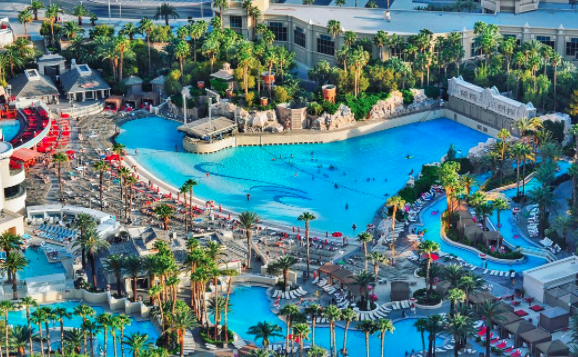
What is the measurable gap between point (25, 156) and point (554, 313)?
6567cm

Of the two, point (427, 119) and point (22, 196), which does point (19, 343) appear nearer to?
point (22, 196)

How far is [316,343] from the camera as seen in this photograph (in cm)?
11606

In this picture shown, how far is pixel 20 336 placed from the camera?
10869 cm

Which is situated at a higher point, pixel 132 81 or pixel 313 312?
pixel 132 81

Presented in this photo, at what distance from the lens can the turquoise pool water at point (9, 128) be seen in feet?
520

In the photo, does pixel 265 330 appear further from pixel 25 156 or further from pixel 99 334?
pixel 25 156

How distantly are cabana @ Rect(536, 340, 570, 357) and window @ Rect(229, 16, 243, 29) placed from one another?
89.3 meters

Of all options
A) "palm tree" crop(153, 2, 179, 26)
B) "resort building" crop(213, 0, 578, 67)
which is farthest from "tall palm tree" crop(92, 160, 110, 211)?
"palm tree" crop(153, 2, 179, 26)

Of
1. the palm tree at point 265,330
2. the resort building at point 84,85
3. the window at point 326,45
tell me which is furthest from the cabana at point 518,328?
the resort building at point 84,85

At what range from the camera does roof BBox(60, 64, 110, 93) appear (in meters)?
177

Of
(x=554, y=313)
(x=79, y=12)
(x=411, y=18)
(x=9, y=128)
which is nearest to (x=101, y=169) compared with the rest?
(x=9, y=128)

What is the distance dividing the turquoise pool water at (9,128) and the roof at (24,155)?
5.75m

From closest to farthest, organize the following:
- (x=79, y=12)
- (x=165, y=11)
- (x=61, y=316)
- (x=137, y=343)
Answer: (x=137, y=343) < (x=61, y=316) < (x=165, y=11) < (x=79, y=12)

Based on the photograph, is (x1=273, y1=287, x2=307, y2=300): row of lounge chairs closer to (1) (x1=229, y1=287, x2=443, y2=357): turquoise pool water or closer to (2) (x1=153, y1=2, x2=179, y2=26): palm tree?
(1) (x1=229, y1=287, x2=443, y2=357): turquoise pool water
